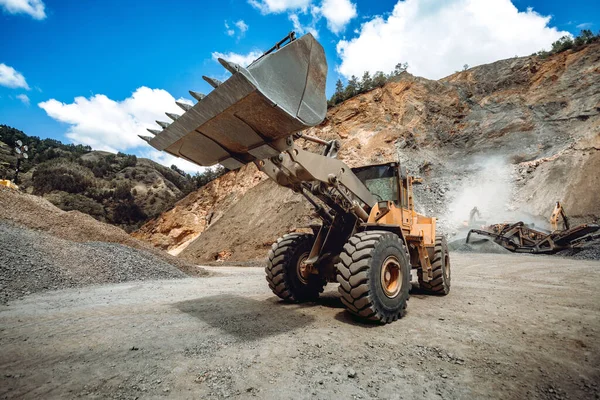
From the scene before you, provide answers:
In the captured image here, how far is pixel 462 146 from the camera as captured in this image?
2512 cm

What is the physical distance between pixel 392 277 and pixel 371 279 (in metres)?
0.77

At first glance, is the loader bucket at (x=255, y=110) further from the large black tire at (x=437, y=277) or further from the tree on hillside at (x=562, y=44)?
the tree on hillside at (x=562, y=44)

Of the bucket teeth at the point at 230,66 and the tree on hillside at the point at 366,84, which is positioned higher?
the tree on hillside at the point at 366,84

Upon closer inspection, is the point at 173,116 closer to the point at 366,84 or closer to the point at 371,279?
the point at 371,279

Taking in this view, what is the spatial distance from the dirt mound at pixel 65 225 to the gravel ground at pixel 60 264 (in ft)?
2.27

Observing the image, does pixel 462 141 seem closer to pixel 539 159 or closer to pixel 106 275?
pixel 539 159

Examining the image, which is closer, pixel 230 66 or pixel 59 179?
pixel 230 66

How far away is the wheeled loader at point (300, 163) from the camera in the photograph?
3285 millimetres

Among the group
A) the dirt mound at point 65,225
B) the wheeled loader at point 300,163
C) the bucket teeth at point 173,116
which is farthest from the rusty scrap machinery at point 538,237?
the bucket teeth at point 173,116

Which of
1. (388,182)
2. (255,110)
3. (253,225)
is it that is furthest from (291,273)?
(253,225)

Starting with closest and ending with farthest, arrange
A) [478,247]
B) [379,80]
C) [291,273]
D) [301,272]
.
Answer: [291,273], [301,272], [478,247], [379,80]

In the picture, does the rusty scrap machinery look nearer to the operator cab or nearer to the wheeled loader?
the operator cab

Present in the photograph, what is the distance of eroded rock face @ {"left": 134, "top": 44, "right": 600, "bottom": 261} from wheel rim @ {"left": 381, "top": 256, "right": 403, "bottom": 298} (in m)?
14.2

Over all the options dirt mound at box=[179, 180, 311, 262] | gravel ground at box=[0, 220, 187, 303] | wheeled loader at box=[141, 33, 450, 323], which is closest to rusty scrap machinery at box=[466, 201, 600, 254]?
dirt mound at box=[179, 180, 311, 262]
